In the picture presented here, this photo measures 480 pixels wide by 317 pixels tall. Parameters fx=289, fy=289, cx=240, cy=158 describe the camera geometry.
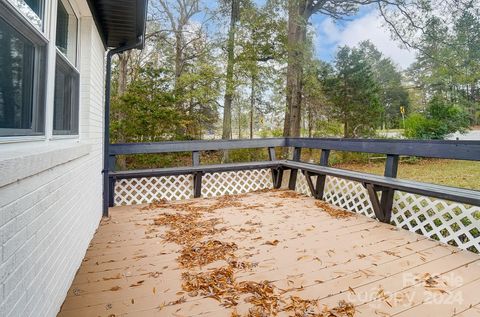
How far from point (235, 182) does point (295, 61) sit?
14.1 feet

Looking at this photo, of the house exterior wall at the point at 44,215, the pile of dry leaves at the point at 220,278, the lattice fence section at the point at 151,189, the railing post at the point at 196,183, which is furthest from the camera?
the railing post at the point at 196,183

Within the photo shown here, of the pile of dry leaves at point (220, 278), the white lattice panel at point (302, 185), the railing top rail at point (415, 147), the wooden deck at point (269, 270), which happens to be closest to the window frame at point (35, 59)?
the wooden deck at point (269, 270)

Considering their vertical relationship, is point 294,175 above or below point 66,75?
below

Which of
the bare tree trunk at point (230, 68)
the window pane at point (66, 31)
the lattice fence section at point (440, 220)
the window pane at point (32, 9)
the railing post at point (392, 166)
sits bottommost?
the lattice fence section at point (440, 220)

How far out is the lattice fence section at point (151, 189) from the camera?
187 inches

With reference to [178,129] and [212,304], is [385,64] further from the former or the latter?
[212,304]

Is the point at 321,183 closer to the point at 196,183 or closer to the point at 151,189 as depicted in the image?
the point at 196,183

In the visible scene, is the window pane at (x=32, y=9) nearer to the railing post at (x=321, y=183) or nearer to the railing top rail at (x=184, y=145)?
the railing top rail at (x=184, y=145)

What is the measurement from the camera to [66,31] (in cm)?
230

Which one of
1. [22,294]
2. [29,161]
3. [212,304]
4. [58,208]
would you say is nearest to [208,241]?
[212,304]

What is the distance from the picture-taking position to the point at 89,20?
2852 millimetres

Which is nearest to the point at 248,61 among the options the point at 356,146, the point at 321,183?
the point at 321,183

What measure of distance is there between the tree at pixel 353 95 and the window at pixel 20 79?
36.8ft

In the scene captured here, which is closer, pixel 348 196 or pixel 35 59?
pixel 35 59
